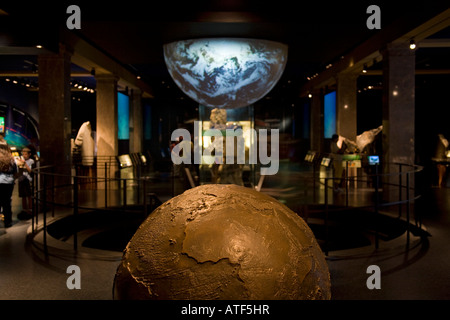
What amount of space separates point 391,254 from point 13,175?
17.9 ft

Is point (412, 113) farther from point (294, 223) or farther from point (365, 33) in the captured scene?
point (294, 223)

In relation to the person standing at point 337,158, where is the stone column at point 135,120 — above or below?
above

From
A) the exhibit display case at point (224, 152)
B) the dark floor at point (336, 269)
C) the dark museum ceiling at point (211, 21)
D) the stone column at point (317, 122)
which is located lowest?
the dark floor at point (336, 269)

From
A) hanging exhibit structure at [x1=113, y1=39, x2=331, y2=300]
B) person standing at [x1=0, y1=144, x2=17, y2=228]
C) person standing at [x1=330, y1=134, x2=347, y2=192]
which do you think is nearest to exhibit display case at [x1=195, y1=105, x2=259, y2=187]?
person standing at [x1=330, y1=134, x2=347, y2=192]

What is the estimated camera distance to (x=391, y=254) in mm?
5141

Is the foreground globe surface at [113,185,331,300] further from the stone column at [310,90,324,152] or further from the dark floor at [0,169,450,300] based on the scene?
the stone column at [310,90,324,152]

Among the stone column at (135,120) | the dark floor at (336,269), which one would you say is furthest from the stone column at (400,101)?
the stone column at (135,120)

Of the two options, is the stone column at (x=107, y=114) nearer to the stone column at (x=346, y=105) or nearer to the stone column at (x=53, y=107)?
the stone column at (x=53, y=107)

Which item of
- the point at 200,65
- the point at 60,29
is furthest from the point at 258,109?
the point at 60,29

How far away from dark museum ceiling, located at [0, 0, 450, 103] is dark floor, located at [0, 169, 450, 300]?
350cm

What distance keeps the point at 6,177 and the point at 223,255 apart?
580 centimetres

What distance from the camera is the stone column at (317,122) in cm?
1816

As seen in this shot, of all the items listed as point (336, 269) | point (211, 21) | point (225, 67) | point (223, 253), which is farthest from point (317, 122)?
point (223, 253)

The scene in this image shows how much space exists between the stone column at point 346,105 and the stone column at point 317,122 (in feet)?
15.7
